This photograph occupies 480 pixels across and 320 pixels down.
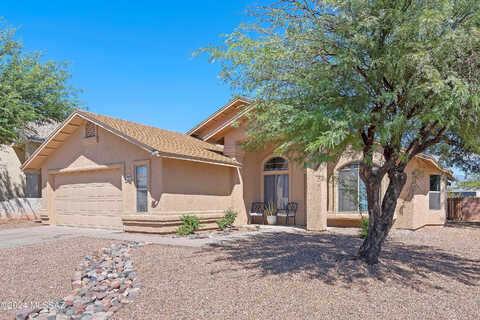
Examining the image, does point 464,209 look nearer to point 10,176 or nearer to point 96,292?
point 96,292

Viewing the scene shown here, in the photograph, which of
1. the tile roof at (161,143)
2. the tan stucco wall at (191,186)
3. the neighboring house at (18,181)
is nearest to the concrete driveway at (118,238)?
the tan stucco wall at (191,186)

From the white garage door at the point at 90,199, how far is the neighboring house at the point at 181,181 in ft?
0.13

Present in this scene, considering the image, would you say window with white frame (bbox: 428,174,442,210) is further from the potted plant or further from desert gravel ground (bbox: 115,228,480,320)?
the potted plant

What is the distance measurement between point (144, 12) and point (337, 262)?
12.2 metres

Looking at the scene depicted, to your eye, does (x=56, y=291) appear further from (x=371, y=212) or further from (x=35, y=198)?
(x=35, y=198)

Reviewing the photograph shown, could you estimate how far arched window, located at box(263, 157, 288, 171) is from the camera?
15.4 m

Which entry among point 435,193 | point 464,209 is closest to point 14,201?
point 435,193

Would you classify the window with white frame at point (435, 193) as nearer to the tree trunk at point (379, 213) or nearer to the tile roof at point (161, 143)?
the tile roof at point (161, 143)

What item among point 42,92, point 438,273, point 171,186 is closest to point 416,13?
point 438,273

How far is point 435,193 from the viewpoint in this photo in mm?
15570

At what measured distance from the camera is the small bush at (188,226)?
11805 millimetres

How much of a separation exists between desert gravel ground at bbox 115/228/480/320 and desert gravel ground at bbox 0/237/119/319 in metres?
1.45

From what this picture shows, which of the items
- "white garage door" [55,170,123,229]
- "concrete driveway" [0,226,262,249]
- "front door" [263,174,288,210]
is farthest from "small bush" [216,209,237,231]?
"white garage door" [55,170,123,229]

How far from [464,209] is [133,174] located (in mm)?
19906
